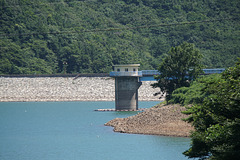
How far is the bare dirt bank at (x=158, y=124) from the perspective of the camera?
52.2 metres

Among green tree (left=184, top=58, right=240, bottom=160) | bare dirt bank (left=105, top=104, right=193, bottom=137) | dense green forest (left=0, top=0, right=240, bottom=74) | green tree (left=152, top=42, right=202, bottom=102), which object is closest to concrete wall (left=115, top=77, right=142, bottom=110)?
green tree (left=152, top=42, right=202, bottom=102)

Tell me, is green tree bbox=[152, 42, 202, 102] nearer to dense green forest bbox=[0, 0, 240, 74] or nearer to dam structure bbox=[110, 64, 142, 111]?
dam structure bbox=[110, 64, 142, 111]

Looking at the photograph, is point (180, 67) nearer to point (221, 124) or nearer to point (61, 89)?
point (221, 124)

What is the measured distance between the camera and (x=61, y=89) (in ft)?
422

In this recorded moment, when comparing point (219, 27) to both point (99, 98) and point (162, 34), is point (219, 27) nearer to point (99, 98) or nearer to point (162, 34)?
point (162, 34)

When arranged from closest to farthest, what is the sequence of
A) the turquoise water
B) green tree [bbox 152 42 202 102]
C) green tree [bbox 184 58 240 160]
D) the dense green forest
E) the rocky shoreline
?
green tree [bbox 184 58 240 160]
the turquoise water
green tree [bbox 152 42 202 102]
the rocky shoreline
the dense green forest

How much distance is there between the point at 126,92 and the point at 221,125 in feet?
184

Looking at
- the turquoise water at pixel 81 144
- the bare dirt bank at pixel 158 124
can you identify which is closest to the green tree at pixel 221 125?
the turquoise water at pixel 81 144

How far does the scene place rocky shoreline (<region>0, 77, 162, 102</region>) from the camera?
126 metres

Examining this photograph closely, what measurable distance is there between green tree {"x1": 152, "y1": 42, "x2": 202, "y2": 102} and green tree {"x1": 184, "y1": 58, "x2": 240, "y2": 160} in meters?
43.9

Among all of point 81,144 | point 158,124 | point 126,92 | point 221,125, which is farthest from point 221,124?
point 126,92

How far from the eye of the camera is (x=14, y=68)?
14738 cm

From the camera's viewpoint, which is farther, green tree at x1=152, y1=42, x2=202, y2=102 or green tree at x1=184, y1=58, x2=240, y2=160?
green tree at x1=152, y1=42, x2=202, y2=102

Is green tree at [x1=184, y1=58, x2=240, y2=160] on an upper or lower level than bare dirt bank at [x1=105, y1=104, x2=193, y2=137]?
upper
